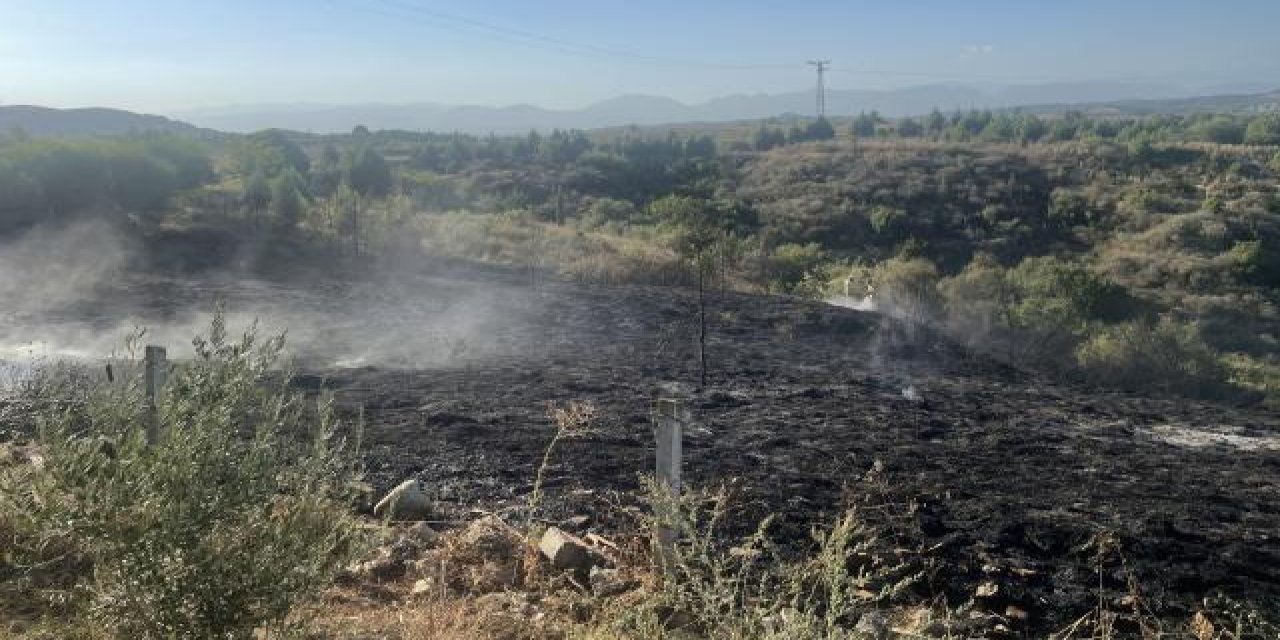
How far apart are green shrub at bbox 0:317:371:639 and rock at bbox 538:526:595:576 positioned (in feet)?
6.54

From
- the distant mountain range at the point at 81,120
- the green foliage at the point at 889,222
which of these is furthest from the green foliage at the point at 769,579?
the distant mountain range at the point at 81,120

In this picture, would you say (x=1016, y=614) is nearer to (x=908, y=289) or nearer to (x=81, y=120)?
(x=908, y=289)

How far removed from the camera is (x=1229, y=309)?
22.9 meters

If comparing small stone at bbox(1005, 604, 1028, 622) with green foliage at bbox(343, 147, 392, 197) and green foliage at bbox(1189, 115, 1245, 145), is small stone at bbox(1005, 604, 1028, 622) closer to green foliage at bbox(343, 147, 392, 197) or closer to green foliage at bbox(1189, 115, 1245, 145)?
green foliage at bbox(343, 147, 392, 197)

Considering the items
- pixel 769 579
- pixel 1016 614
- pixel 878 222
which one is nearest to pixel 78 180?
pixel 769 579

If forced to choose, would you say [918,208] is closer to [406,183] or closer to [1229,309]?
[1229,309]

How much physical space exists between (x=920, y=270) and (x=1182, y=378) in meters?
9.09

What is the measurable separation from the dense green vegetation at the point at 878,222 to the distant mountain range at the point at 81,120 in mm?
57175

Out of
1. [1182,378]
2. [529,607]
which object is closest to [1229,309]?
[1182,378]

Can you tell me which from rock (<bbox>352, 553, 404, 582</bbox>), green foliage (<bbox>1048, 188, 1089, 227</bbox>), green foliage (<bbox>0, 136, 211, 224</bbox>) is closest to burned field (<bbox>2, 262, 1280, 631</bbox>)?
rock (<bbox>352, 553, 404, 582</bbox>)

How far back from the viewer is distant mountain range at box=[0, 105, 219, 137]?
95.0 m

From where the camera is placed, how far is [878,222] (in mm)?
35438

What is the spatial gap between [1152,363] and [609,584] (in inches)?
546

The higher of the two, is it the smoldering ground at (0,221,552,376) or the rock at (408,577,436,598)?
the rock at (408,577,436,598)
